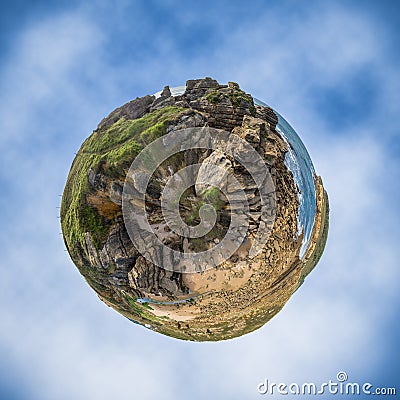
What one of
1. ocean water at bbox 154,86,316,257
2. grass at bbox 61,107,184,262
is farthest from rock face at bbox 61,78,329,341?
ocean water at bbox 154,86,316,257

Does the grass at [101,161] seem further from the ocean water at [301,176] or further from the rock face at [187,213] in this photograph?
the ocean water at [301,176]

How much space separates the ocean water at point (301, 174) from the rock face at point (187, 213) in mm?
129

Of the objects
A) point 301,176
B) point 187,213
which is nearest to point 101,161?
point 187,213

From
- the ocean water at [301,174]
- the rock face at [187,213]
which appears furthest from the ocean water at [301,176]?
the rock face at [187,213]

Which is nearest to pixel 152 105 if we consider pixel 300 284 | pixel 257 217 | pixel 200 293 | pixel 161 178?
pixel 161 178

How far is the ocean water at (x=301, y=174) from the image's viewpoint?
5.77 meters

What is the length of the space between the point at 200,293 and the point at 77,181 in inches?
82.9

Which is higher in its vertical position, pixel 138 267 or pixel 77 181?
pixel 77 181

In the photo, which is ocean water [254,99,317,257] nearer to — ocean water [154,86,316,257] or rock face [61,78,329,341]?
ocean water [154,86,316,257]

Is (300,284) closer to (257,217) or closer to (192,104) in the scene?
(257,217)

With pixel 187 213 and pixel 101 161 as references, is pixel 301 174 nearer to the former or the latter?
pixel 187 213

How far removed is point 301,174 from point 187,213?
1732mm

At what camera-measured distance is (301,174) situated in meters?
6.00

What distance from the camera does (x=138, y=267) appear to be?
5.38 meters
